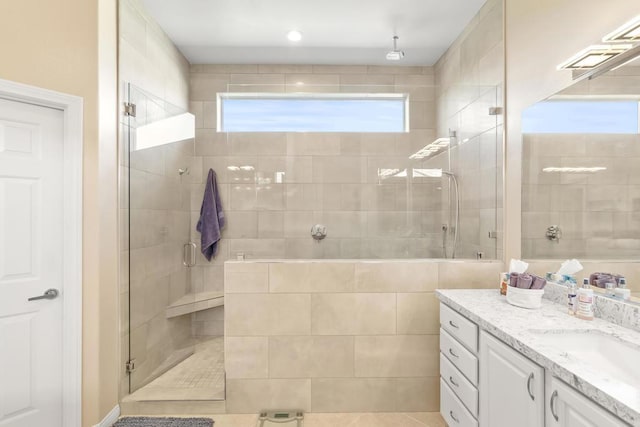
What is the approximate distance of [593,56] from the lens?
1.70 m

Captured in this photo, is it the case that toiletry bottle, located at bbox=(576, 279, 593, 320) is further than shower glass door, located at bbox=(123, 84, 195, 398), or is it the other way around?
shower glass door, located at bbox=(123, 84, 195, 398)

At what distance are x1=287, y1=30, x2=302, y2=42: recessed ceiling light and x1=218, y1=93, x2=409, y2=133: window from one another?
0.80m

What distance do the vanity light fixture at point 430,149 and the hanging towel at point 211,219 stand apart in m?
1.60

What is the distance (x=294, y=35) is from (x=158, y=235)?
212 centimetres

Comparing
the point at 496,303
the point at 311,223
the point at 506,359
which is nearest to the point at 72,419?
the point at 311,223

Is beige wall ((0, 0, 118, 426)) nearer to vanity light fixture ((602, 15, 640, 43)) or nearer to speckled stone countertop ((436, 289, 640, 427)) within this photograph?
speckled stone countertop ((436, 289, 640, 427))

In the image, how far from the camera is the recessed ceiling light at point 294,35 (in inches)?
120

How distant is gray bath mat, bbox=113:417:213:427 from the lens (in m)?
2.28

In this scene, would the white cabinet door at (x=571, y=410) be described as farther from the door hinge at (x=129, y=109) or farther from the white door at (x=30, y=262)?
the door hinge at (x=129, y=109)

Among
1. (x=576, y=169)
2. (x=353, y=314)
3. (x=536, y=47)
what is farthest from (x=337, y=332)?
(x=536, y=47)

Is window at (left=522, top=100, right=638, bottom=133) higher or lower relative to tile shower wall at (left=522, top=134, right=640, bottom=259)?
higher

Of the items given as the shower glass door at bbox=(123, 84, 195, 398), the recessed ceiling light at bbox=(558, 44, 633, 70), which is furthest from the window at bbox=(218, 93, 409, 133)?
the recessed ceiling light at bbox=(558, 44, 633, 70)

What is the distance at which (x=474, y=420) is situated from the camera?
172 cm

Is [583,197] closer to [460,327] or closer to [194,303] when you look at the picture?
[460,327]
